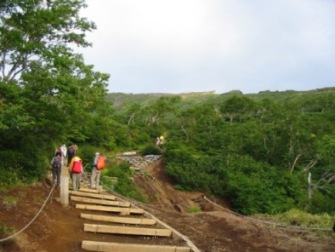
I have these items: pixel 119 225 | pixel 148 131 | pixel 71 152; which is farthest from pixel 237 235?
pixel 148 131

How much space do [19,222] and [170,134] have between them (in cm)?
4415

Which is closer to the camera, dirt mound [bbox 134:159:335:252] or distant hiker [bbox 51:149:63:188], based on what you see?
dirt mound [bbox 134:159:335:252]

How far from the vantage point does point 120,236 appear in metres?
10.0

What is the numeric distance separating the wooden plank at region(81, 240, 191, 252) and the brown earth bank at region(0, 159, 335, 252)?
25 cm

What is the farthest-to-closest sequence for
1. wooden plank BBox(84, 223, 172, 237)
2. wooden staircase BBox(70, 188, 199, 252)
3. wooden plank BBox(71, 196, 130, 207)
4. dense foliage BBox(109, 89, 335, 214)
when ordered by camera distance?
dense foliage BBox(109, 89, 335, 214)
wooden plank BBox(71, 196, 130, 207)
wooden plank BBox(84, 223, 172, 237)
wooden staircase BBox(70, 188, 199, 252)

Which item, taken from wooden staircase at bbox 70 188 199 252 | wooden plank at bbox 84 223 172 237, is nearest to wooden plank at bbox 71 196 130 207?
wooden staircase at bbox 70 188 199 252

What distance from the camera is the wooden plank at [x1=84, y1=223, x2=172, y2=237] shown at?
1009cm

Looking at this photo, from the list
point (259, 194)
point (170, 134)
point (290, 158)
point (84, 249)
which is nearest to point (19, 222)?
point (84, 249)

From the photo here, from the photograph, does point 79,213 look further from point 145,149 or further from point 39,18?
point 145,149

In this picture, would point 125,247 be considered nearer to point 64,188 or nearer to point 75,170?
point 64,188

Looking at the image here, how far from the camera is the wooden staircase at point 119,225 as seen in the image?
871 cm

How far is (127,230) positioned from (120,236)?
0.72 ft

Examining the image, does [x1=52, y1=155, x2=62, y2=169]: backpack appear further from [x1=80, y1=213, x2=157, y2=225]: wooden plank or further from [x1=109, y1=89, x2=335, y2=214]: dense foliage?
[x1=109, y1=89, x2=335, y2=214]: dense foliage

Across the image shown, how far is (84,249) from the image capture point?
28.3 ft
